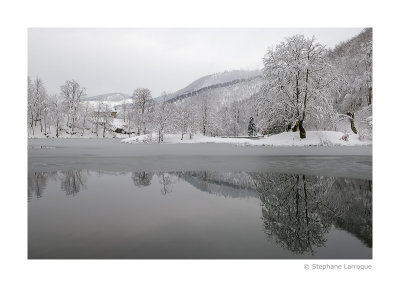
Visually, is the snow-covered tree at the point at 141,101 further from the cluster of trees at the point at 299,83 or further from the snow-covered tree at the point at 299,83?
the snow-covered tree at the point at 299,83

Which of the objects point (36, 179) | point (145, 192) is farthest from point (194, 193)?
point (36, 179)

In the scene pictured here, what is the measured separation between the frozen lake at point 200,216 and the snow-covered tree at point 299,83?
22032mm

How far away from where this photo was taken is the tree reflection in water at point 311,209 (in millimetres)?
6188

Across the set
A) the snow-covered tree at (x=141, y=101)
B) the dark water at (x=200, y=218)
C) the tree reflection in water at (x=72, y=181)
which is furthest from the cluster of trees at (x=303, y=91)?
the tree reflection in water at (x=72, y=181)

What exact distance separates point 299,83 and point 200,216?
99.9ft

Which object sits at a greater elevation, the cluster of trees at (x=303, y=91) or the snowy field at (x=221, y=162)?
the cluster of trees at (x=303, y=91)

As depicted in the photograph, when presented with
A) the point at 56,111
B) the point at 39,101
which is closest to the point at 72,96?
the point at 56,111

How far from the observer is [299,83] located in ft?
111

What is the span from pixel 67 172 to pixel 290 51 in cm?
2990

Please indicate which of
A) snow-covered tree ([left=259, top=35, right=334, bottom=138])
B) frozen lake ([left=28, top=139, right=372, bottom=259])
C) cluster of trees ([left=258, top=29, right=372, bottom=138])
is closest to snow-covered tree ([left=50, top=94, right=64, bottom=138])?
cluster of trees ([left=258, top=29, right=372, bottom=138])

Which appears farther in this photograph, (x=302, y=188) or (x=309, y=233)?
(x=302, y=188)

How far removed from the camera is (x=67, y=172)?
543 inches

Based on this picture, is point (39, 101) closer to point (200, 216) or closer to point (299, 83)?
point (299, 83)
